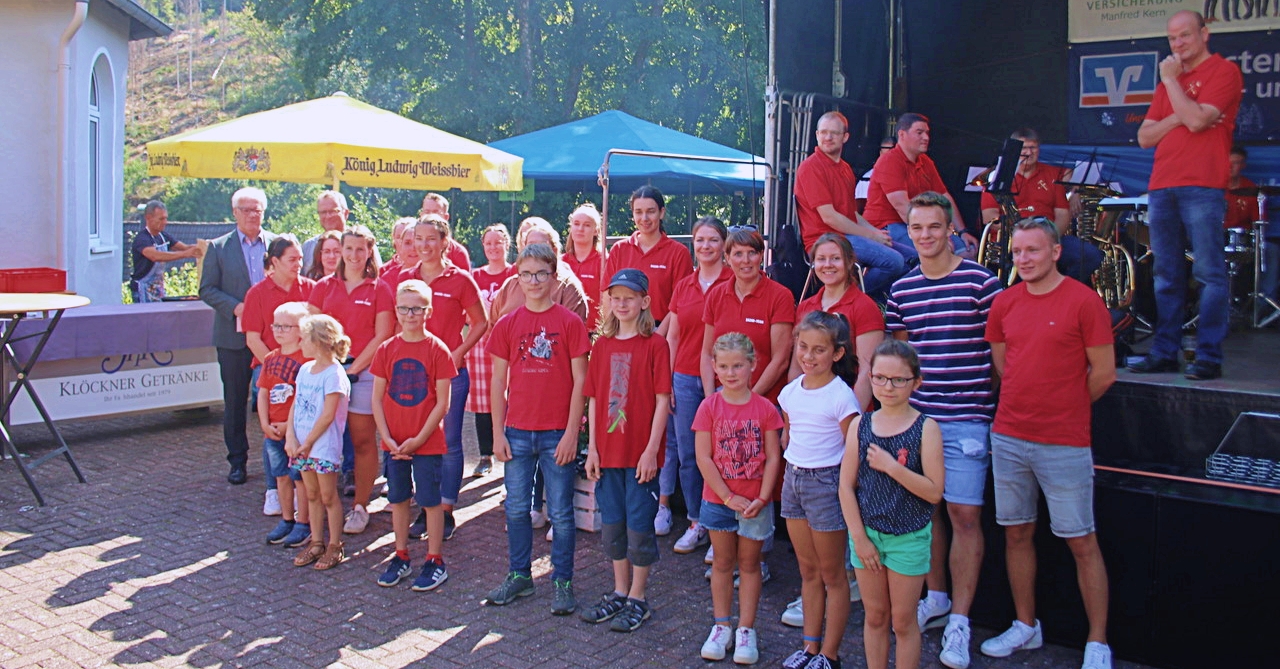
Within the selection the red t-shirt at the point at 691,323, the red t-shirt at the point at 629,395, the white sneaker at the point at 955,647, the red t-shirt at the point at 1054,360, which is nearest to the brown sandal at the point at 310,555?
the red t-shirt at the point at 629,395

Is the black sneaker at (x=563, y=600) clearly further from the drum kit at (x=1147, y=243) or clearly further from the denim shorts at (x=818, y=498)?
the drum kit at (x=1147, y=243)

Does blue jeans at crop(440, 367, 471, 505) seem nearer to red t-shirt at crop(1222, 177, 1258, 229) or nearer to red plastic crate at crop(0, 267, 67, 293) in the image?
red plastic crate at crop(0, 267, 67, 293)

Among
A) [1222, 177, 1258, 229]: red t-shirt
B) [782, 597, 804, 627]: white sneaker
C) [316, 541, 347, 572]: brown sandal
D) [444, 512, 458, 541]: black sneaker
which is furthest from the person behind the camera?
[1222, 177, 1258, 229]: red t-shirt

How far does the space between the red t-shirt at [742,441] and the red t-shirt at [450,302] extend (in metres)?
2.26

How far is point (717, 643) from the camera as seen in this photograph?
4.74 meters

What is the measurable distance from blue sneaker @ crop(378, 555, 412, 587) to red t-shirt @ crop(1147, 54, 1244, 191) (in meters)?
4.62

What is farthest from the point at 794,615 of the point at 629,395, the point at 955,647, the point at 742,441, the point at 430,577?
the point at 430,577

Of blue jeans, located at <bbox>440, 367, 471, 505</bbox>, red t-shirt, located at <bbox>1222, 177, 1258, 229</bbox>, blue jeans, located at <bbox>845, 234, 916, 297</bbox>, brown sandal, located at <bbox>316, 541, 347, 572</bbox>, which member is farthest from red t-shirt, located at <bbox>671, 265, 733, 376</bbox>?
red t-shirt, located at <bbox>1222, 177, 1258, 229</bbox>

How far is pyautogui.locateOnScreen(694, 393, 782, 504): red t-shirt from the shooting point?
466 centimetres

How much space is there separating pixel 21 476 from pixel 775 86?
19.9ft

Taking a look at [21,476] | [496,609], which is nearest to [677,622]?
[496,609]

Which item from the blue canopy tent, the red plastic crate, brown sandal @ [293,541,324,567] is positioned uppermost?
the blue canopy tent

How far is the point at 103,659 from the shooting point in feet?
15.6

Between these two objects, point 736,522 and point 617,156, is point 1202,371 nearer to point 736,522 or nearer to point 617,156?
point 736,522
